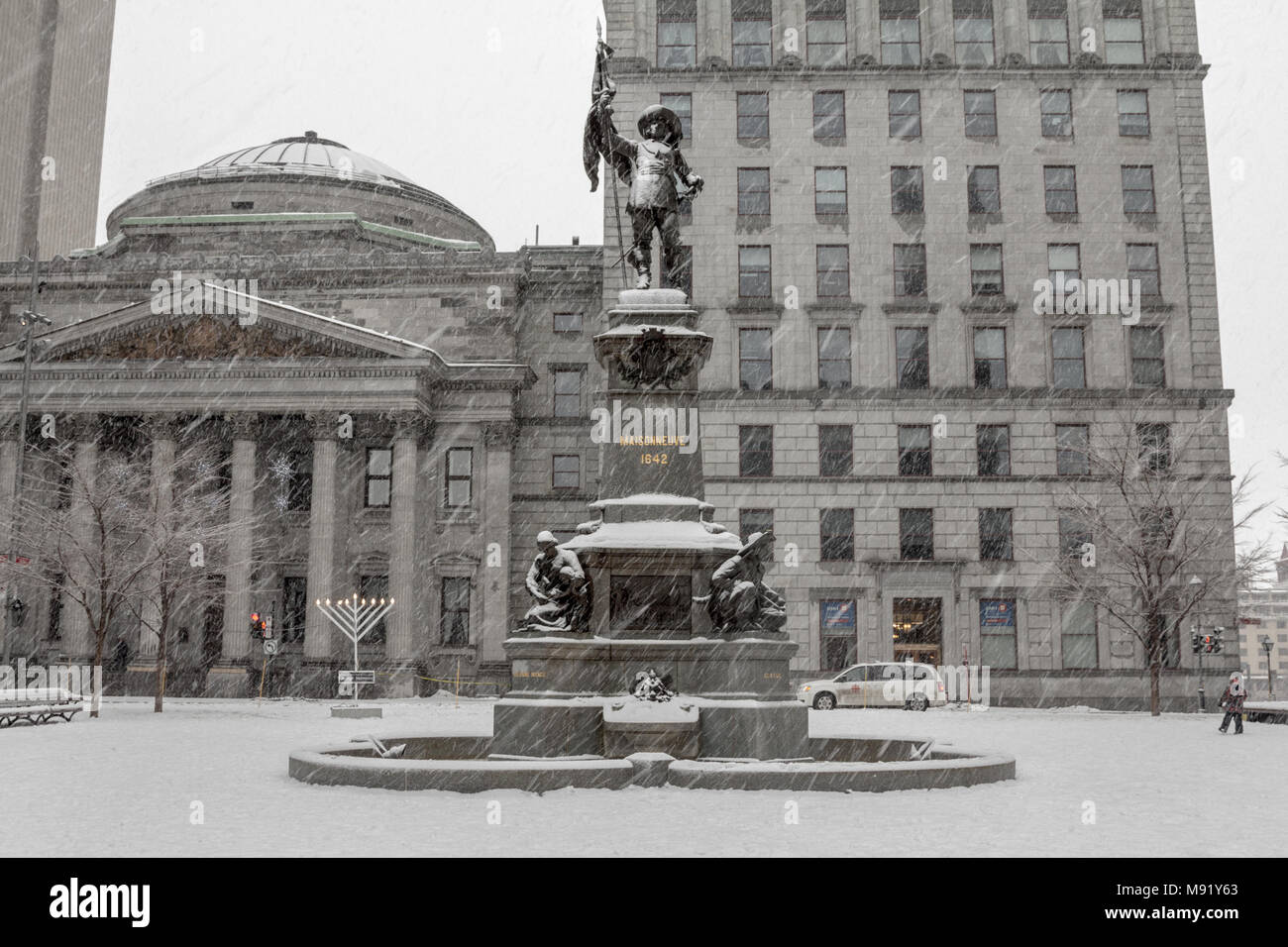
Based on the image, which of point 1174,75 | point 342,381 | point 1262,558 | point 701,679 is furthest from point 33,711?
point 1174,75

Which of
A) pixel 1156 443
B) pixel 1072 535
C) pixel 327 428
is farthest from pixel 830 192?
pixel 327 428

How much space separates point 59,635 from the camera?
54531 millimetres

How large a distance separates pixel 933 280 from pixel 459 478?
23.1 meters

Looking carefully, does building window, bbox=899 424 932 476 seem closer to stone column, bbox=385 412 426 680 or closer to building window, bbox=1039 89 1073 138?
building window, bbox=1039 89 1073 138

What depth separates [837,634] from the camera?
50.8 m

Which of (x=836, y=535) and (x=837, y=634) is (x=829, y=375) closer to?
(x=836, y=535)

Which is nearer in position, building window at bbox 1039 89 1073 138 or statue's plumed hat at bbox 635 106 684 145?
statue's plumed hat at bbox 635 106 684 145

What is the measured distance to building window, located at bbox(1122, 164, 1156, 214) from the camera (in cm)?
5403

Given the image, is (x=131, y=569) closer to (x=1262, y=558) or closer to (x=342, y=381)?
(x=342, y=381)

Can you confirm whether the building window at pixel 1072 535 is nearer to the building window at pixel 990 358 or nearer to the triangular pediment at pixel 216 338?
the building window at pixel 990 358

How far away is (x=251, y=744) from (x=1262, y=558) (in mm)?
39252

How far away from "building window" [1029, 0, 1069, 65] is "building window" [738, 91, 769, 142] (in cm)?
1218

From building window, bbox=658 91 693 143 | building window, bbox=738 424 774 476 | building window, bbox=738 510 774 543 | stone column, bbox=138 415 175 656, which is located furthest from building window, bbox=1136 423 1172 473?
stone column, bbox=138 415 175 656

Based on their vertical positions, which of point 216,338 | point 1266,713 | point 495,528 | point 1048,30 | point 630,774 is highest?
point 1048,30
